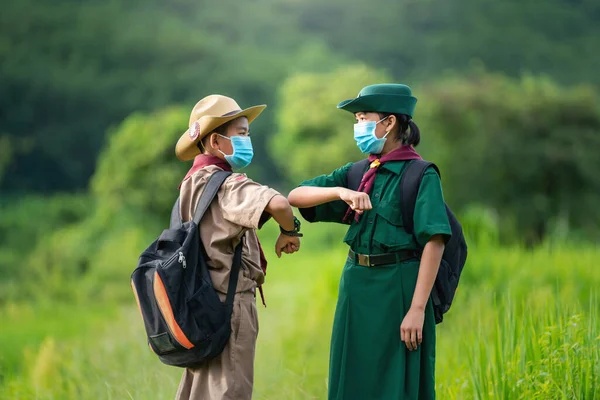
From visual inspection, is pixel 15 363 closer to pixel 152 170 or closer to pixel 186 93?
pixel 152 170

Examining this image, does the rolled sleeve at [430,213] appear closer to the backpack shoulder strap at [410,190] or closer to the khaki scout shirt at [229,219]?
the backpack shoulder strap at [410,190]

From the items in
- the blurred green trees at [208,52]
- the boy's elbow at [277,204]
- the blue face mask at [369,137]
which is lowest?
the boy's elbow at [277,204]

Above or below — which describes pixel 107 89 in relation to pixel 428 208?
above

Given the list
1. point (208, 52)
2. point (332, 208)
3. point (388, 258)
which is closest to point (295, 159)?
point (332, 208)

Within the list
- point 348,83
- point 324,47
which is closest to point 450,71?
point 324,47

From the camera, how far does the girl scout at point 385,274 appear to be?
8.75 feet

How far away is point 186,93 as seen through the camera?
2636cm

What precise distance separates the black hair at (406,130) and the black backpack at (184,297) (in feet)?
2.15

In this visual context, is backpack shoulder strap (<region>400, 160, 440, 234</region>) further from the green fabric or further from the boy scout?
the boy scout

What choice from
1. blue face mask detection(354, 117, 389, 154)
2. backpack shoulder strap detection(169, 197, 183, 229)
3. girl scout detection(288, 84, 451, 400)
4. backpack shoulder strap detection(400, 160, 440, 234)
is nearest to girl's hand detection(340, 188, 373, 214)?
girl scout detection(288, 84, 451, 400)

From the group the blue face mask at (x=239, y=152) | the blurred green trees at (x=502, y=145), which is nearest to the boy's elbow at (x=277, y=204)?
the blue face mask at (x=239, y=152)

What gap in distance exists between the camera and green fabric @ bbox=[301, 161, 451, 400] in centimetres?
271

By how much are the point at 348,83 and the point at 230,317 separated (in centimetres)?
1242

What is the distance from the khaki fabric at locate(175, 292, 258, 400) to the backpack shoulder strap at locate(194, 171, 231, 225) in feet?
1.06
